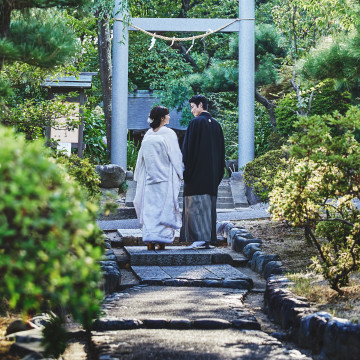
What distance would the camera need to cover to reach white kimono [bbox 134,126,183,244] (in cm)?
829

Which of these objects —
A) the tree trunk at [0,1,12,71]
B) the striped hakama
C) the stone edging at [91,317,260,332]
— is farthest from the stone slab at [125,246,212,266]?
the tree trunk at [0,1,12,71]

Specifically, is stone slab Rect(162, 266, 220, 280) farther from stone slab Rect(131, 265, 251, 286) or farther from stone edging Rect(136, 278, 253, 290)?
stone edging Rect(136, 278, 253, 290)

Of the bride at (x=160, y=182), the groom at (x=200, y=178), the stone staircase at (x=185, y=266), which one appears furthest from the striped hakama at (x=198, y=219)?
the stone staircase at (x=185, y=266)

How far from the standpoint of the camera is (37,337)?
3.90 metres

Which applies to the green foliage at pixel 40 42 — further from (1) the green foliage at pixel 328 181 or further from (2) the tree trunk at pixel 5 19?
(1) the green foliage at pixel 328 181

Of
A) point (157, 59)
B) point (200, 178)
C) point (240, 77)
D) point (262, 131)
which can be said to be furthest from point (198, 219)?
point (157, 59)

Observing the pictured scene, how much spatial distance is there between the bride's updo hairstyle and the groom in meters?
0.44

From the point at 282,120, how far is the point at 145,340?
13.8m

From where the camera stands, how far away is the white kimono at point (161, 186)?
27.2ft

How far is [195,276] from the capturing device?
22.2 ft

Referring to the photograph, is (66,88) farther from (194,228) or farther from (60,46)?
(60,46)

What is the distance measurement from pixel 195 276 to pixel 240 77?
9.22m

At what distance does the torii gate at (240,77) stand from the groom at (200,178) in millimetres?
6348

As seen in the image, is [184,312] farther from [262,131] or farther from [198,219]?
[262,131]
